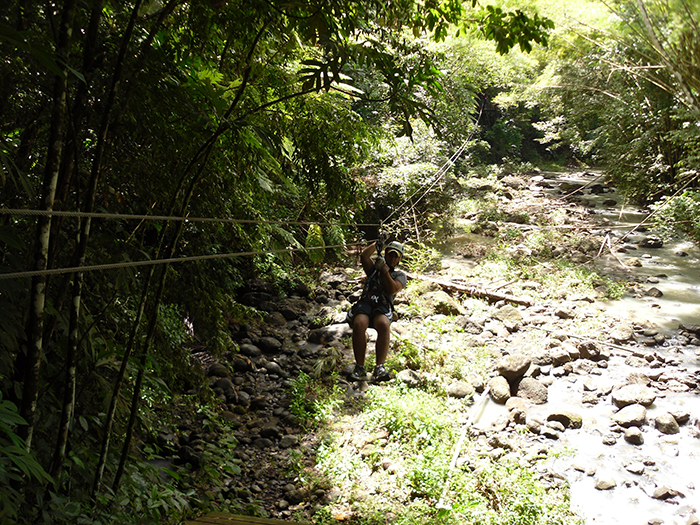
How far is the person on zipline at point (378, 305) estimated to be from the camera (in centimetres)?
418

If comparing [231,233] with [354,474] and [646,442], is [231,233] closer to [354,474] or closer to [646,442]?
[354,474]

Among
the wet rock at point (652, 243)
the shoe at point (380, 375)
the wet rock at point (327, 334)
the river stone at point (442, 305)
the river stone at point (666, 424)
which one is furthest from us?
the wet rock at point (652, 243)

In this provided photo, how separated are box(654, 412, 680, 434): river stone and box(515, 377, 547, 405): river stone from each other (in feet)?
3.04

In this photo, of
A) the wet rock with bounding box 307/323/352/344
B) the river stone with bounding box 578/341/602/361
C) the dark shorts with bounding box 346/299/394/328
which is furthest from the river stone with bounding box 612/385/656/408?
the wet rock with bounding box 307/323/352/344

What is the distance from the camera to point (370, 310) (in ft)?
14.0

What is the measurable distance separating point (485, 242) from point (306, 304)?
16.0 feet

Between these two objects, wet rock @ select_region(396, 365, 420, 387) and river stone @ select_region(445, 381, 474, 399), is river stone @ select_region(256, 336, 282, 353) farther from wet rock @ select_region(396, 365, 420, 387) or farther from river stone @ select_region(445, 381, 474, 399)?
river stone @ select_region(445, 381, 474, 399)

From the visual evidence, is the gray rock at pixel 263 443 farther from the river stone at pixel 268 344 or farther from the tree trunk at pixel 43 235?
the tree trunk at pixel 43 235

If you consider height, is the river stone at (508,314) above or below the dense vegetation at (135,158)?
below

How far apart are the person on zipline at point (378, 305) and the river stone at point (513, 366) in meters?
1.22

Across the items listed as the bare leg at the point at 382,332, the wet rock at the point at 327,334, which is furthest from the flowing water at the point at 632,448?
the wet rock at the point at 327,334

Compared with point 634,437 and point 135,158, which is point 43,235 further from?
point 634,437

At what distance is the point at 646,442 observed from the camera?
3826 mm

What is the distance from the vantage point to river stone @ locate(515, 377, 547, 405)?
4.34 metres
